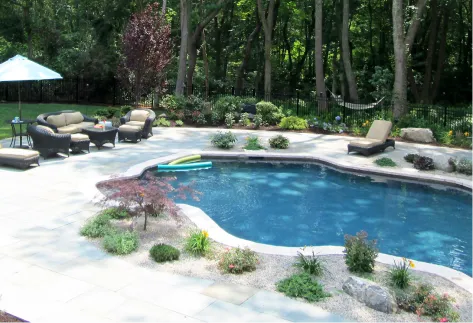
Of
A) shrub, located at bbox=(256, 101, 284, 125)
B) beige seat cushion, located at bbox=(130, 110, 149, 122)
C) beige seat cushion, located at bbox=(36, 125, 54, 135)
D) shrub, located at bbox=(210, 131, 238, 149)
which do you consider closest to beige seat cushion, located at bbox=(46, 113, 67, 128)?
beige seat cushion, located at bbox=(36, 125, 54, 135)

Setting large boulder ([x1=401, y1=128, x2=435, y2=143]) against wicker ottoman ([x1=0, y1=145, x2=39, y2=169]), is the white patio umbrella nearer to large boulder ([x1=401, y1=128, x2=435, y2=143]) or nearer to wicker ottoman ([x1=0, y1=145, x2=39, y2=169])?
wicker ottoman ([x1=0, y1=145, x2=39, y2=169])

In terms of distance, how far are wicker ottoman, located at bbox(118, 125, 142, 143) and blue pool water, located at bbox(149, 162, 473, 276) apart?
268 centimetres

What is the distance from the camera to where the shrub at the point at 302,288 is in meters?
5.58

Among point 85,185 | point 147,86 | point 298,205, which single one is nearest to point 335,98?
point 147,86

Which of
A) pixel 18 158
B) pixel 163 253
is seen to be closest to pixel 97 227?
pixel 163 253

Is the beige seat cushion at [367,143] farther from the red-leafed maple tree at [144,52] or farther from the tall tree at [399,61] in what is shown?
the red-leafed maple tree at [144,52]

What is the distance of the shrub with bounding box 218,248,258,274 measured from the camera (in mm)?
6199

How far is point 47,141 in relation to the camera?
473 inches

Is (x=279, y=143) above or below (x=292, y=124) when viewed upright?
below

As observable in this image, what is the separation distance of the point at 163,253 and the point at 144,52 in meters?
14.6

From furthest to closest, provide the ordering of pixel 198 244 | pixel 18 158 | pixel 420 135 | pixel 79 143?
pixel 420 135, pixel 79 143, pixel 18 158, pixel 198 244

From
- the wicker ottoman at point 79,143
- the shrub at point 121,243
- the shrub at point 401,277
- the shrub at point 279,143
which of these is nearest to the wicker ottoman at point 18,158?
the wicker ottoman at point 79,143

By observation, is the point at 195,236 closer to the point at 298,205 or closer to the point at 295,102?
the point at 298,205

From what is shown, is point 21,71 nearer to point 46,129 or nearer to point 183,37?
point 46,129
